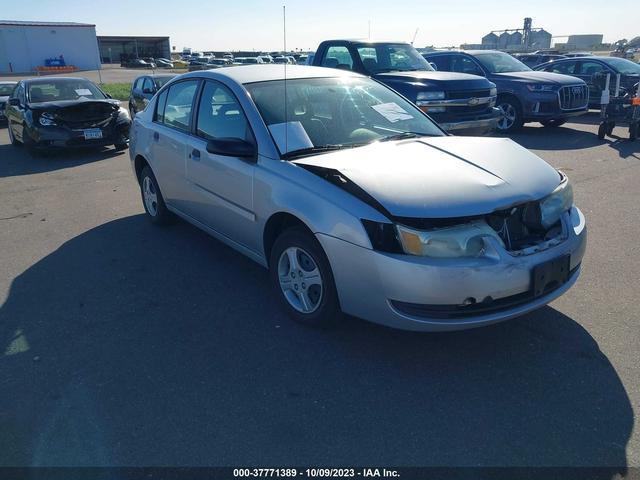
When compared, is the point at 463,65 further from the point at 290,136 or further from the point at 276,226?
the point at 276,226

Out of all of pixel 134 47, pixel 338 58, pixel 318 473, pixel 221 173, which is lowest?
pixel 318 473

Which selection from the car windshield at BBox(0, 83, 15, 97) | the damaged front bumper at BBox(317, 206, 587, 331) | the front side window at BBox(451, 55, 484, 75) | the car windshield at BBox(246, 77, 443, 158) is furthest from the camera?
the car windshield at BBox(0, 83, 15, 97)

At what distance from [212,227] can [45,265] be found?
1704mm

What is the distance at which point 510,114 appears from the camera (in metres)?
12.0

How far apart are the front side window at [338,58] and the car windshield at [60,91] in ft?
15.9

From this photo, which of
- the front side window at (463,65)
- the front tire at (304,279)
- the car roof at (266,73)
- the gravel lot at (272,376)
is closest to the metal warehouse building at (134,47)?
the front side window at (463,65)

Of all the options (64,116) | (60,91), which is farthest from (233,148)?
(60,91)

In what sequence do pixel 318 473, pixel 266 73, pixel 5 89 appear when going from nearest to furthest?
pixel 318 473 → pixel 266 73 → pixel 5 89

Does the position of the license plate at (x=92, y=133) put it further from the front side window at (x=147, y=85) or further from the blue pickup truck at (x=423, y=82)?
the blue pickup truck at (x=423, y=82)

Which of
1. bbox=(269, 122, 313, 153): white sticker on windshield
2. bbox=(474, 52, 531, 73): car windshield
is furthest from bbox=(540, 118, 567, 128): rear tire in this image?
bbox=(269, 122, 313, 153): white sticker on windshield

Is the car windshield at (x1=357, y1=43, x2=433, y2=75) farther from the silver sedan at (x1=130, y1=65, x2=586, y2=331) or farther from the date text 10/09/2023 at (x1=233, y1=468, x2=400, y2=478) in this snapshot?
the date text 10/09/2023 at (x1=233, y1=468, x2=400, y2=478)

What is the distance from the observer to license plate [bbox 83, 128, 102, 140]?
10.1m

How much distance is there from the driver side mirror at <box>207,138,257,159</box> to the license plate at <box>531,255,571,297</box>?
2059 millimetres

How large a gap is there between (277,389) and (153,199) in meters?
3.53
